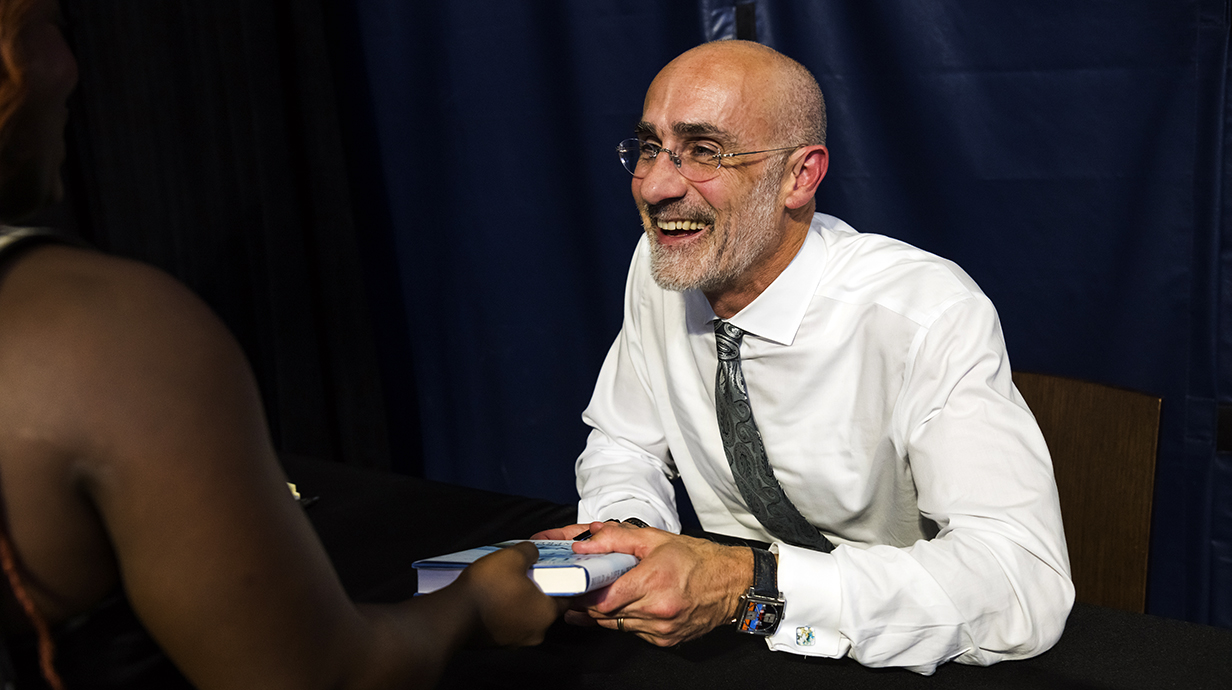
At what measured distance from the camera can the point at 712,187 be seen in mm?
1703

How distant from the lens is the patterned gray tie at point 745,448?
5.49 ft

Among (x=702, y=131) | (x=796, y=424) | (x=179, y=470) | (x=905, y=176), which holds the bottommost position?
(x=796, y=424)

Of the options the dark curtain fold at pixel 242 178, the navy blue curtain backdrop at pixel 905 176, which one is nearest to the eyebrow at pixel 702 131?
the navy blue curtain backdrop at pixel 905 176

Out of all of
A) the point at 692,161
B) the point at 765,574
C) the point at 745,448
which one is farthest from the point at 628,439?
the point at 765,574

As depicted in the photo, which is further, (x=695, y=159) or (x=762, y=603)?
(x=695, y=159)

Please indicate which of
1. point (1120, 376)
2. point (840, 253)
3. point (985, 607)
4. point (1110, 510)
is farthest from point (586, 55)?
point (985, 607)

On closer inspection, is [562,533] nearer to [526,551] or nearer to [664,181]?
[526,551]

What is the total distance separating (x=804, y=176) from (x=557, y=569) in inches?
38.3

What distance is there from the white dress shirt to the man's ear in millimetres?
82

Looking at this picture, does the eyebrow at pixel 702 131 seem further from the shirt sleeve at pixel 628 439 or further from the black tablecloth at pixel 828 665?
the black tablecloth at pixel 828 665

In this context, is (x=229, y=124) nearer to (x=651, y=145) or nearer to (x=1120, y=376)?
(x=651, y=145)

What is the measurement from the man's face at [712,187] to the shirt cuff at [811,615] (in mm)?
652

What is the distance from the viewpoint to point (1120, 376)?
2.29 metres

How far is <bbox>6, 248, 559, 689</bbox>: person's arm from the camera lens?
63 centimetres
